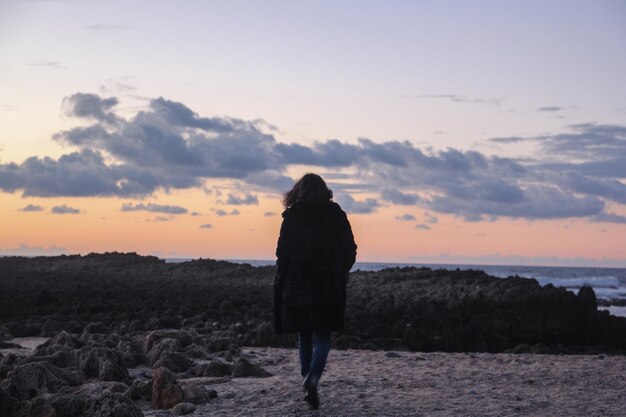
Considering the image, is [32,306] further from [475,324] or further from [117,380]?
[117,380]

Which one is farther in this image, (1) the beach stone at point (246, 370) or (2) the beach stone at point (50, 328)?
(2) the beach stone at point (50, 328)

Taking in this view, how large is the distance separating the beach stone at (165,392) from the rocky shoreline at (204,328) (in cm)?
1

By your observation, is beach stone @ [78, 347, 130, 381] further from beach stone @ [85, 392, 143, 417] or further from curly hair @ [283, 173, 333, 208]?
curly hair @ [283, 173, 333, 208]

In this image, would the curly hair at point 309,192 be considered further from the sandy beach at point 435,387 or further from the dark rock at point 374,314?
the dark rock at point 374,314

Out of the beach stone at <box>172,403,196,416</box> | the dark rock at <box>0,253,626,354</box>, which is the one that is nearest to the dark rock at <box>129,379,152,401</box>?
the beach stone at <box>172,403,196,416</box>

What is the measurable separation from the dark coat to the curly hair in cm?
6

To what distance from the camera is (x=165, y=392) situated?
7.57 m

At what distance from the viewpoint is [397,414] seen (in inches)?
282

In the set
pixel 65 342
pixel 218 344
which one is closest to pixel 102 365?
pixel 65 342

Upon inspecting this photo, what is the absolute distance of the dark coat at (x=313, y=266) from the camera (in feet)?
24.2

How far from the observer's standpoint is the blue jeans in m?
7.33

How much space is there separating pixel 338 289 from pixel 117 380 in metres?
2.82

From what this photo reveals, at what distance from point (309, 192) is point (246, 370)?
2.84m

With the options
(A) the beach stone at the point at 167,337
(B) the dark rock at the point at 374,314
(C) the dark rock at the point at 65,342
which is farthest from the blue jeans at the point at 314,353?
(C) the dark rock at the point at 65,342
